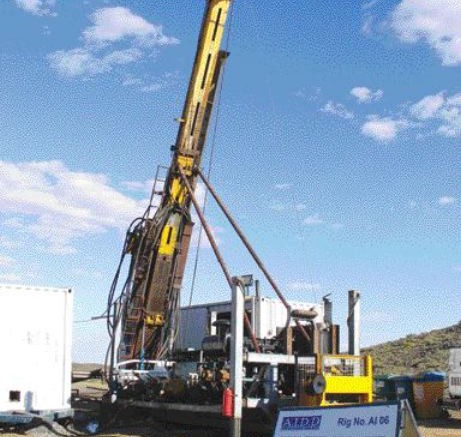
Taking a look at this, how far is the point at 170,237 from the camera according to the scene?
763 inches

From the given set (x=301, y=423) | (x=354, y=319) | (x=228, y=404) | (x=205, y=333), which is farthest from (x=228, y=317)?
(x=301, y=423)

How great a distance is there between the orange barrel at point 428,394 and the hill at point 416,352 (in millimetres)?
12311

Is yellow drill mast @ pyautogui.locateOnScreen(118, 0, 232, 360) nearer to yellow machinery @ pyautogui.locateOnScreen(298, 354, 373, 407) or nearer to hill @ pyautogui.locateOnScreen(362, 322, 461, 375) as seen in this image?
yellow machinery @ pyautogui.locateOnScreen(298, 354, 373, 407)

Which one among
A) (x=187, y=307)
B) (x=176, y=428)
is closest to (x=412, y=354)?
(x=187, y=307)

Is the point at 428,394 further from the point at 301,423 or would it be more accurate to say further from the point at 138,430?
the point at 301,423

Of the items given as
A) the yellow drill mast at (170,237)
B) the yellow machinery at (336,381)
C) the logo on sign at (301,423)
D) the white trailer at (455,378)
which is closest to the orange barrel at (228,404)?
the yellow machinery at (336,381)

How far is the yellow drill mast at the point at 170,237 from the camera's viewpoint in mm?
18906

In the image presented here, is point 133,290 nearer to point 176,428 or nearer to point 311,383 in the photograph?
point 176,428

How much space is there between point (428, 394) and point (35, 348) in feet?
37.5

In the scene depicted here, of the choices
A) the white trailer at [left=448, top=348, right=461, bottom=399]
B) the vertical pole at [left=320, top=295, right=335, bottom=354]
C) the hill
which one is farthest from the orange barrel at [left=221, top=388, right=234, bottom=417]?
the hill

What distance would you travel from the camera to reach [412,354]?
41531 mm

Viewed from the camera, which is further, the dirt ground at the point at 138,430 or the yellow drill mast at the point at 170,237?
the yellow drill mast at the point at 170,237

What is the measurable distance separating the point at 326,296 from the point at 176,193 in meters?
4.39

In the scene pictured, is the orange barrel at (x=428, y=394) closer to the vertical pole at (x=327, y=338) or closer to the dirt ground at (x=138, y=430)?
the dirt ground at (x=138, y=430)
